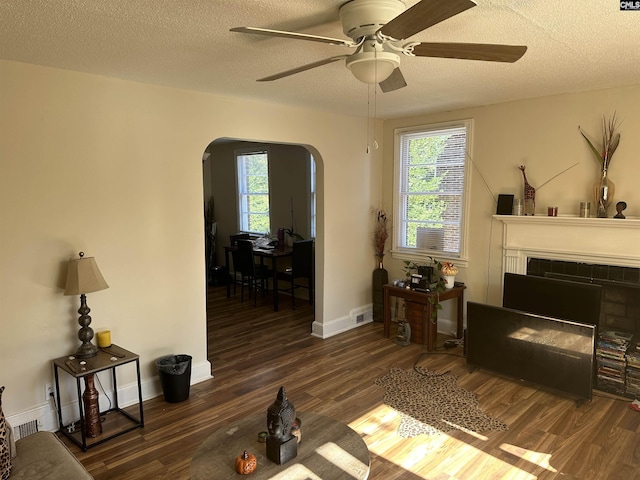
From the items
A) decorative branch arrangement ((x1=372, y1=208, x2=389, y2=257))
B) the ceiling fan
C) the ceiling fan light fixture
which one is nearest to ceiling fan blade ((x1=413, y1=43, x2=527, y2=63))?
the ceiling fan

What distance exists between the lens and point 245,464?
1.93 metres

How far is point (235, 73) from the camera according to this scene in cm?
308

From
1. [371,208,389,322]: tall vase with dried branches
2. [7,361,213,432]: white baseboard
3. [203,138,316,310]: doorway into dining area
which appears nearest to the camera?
[7,361,213,432]: white baseboard

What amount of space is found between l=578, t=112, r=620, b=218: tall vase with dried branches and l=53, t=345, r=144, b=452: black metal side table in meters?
3.86

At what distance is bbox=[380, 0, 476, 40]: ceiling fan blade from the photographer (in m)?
1.42

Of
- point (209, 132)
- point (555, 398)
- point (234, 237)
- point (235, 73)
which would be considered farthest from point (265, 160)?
point (555, 398)

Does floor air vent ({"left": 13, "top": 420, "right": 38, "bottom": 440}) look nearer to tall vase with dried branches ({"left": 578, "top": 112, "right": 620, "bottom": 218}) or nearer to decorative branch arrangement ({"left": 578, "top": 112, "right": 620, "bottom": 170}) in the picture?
tall vase with dried branches ({"left": 578, "top": 112, "right": 620, "bottom": 218})

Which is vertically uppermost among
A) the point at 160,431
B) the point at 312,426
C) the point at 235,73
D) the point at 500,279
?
the point at 235,73

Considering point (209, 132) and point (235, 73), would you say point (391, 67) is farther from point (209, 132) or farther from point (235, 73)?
point (209, 132)

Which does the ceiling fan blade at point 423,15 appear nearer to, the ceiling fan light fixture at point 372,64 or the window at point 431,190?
the ceiling fan light fixture at point 372,64

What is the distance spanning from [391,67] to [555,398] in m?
2.94

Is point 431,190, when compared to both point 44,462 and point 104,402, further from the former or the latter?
point 44,462

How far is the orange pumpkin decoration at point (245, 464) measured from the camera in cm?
192

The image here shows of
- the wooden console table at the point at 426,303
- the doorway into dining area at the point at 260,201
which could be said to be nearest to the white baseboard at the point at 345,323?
the wooden console table at the point at 426,303
